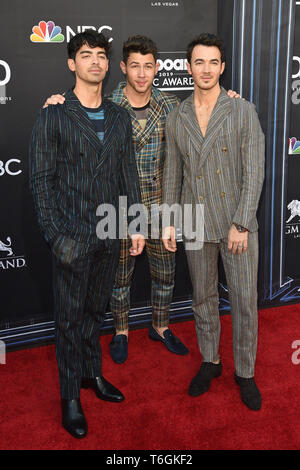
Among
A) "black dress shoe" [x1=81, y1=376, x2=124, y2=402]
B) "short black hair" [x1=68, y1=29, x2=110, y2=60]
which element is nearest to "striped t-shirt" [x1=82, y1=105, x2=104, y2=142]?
"short black hair" [x1=68, y1=29, x2=110, y2=60]

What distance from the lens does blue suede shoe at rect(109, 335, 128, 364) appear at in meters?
3.47

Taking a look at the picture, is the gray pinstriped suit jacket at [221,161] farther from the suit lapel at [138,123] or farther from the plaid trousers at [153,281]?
the plaid trousers at [153,281]

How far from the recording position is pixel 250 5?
3.60 metres

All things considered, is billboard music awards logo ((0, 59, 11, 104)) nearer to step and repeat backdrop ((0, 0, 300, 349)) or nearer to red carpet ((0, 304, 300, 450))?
step and repeat backdrop ((0, 0, 300, 349))

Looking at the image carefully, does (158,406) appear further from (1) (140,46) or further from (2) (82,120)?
(1) (140,46)

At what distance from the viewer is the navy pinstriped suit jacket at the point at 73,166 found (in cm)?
242

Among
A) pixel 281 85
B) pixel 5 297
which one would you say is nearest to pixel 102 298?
pixel 5 297

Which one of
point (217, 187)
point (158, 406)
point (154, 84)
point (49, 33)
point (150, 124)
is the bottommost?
Result: point (158, 406)

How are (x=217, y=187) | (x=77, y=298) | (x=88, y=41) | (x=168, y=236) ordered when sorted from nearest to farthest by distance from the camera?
1. (x=88, y=41)
2. (x=77, y=298)
3. (x=217, y=187)
4. (x=168, y=236)

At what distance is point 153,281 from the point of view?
3.62 metres

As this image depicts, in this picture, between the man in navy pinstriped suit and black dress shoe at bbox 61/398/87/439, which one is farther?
black dress shoe at bbox 61/398/87/439

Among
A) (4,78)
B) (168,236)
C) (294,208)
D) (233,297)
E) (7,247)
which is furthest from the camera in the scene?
(294,208)

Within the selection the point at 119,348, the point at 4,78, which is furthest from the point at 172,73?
the point at 119,348

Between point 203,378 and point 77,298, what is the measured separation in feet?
3.31
